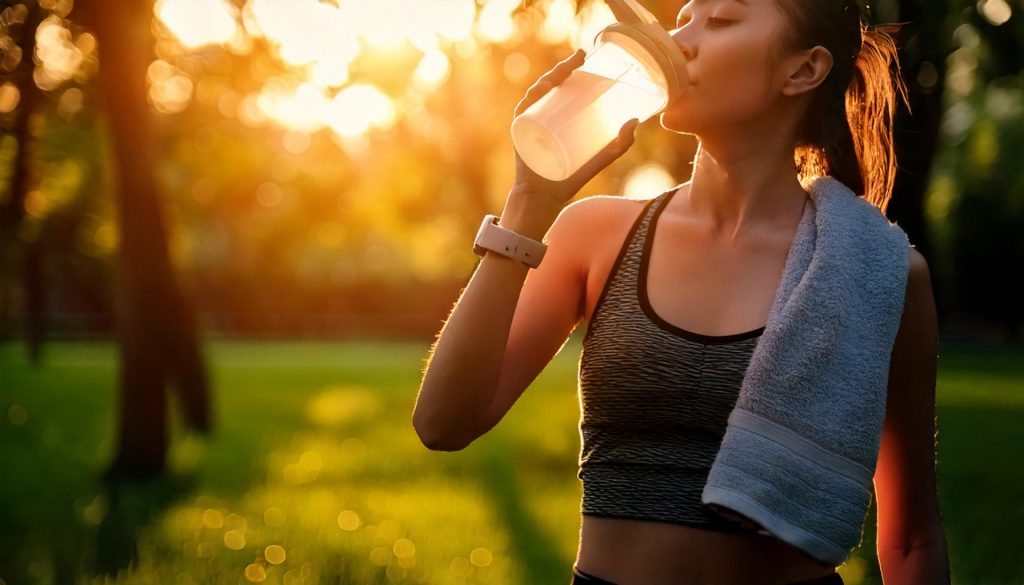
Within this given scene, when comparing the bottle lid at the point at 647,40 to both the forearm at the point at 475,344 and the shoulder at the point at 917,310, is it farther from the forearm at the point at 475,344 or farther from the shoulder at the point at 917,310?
the shoulder at the point at 917,310

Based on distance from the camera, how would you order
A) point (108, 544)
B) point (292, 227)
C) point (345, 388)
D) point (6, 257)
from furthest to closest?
point (292, 227) < point (345, 388) < point (6, 257) < point (108, 544)

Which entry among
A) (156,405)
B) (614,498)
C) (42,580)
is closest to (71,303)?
(156,405)

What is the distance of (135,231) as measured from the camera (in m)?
11.4

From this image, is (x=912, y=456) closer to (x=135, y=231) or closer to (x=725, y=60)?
(x=725, y=60)

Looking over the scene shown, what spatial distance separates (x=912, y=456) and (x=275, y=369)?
97.2ft

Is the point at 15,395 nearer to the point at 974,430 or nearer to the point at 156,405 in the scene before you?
the point at 156,405

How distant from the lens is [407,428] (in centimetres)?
1673

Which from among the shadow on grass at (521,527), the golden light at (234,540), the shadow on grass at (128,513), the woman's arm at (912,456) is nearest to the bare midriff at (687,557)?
the woman's arm at (912,456)

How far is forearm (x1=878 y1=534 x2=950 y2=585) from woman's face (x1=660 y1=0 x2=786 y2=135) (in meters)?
0.90

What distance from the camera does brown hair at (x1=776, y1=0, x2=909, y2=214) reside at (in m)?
2.40

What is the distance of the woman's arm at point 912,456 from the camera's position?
Answer: 225 centimetres

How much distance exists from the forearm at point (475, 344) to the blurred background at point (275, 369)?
1.32 m

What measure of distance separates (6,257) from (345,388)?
7555mm

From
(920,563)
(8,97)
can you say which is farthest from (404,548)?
(920,563)
